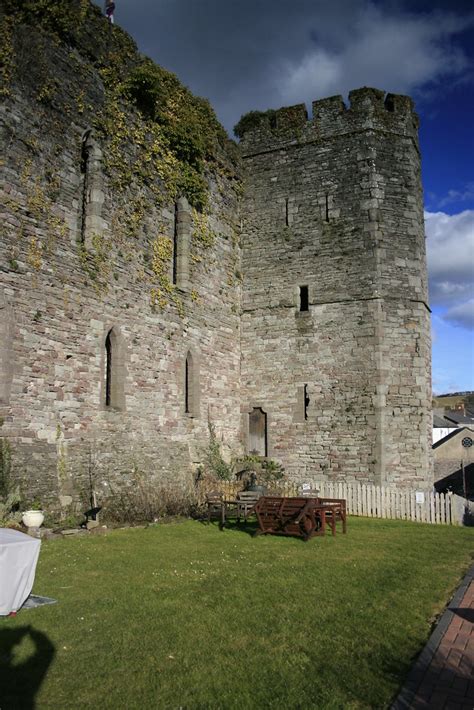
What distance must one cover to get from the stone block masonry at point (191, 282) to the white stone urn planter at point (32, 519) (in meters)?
0.88

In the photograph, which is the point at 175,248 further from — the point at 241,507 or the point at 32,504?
the point at 32,504

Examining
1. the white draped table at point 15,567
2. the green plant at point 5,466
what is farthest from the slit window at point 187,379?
the white draped table at point 15,567

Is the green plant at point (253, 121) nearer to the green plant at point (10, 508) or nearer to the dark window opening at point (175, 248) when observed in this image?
the dark window opening at point (175, 248)

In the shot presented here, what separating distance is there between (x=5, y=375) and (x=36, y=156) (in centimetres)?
474

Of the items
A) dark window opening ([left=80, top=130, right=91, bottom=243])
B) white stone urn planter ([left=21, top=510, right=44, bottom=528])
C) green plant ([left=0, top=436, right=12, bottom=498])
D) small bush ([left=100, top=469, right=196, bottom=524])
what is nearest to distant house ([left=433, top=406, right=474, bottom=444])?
small bush ([left=100, top=469, right=196, bottom=524])

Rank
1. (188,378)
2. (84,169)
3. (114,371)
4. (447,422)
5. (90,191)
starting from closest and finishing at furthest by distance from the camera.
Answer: (90,191)
(84,169)
(114,371)
(188,378)
(447,422)

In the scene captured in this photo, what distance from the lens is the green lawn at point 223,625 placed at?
4.77m

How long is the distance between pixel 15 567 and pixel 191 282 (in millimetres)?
12409

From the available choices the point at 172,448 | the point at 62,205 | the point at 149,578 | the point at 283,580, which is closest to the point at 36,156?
the point at 62,205

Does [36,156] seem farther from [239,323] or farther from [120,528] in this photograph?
[239,323]

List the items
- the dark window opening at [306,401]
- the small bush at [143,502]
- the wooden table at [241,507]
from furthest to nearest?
the dark window opening at [306,401], the small bush at [143,502], the wooden table at [241,507]

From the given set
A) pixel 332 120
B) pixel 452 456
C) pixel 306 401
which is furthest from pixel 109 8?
pixel 452 456

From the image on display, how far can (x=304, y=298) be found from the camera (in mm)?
19641

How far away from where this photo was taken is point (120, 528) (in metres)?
12.3
